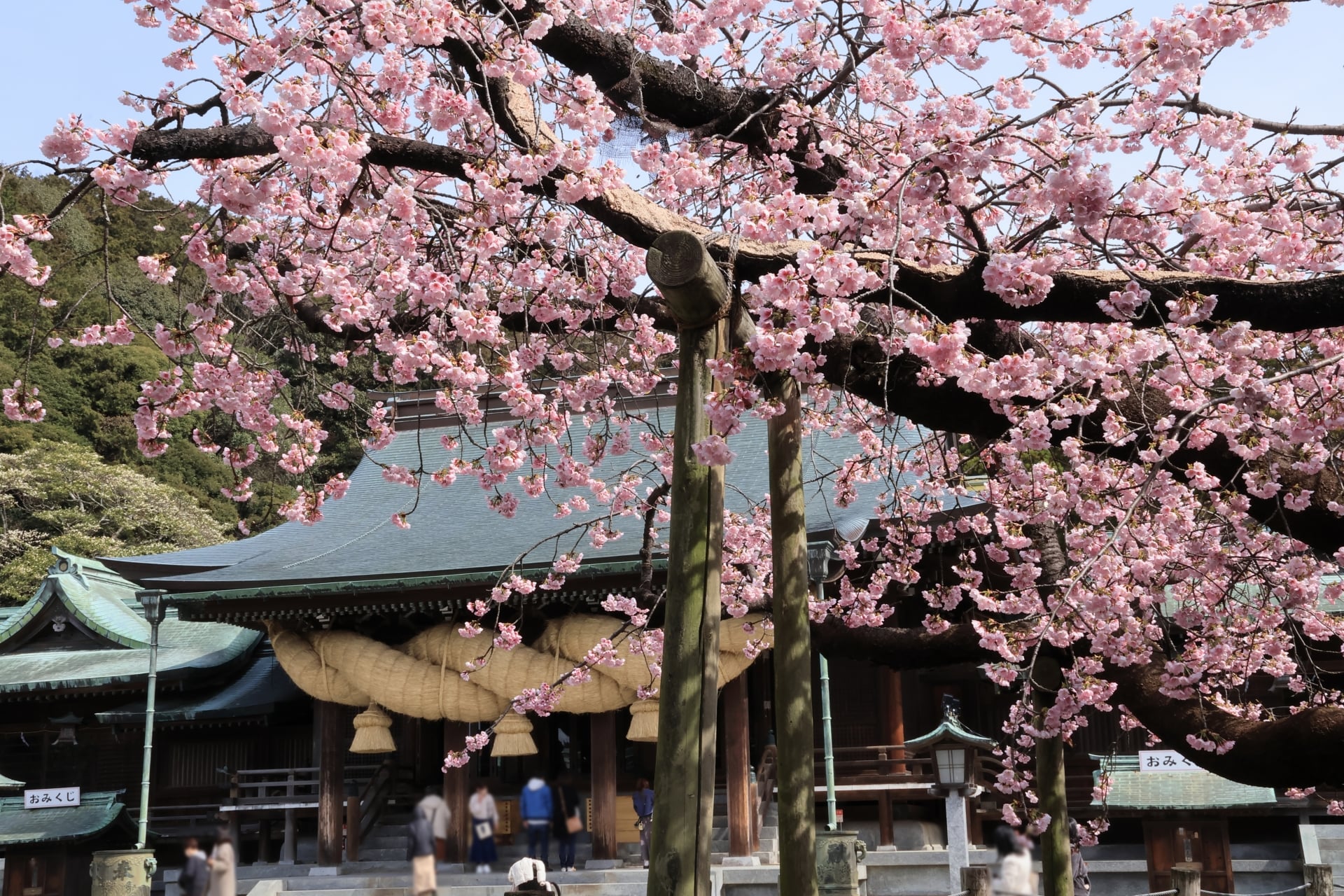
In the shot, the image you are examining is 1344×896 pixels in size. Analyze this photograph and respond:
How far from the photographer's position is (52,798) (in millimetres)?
14945

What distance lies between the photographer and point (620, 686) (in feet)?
43.0

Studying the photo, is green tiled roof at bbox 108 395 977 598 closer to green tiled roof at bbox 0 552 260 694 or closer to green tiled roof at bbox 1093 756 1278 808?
green tiled roof at bbox 0 552 260 694

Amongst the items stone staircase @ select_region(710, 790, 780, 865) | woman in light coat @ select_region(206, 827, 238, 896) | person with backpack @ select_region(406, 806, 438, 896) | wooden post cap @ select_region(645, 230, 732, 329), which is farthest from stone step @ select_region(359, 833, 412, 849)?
person with backpack @ select_region(406, 806, 438, 896)

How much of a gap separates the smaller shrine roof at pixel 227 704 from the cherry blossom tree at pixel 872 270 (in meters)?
10.4

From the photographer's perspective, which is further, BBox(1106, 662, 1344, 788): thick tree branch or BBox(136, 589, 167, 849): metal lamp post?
BBox(136, 589, 167, 849): metal lamp post

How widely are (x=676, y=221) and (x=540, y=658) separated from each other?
957 centimetres

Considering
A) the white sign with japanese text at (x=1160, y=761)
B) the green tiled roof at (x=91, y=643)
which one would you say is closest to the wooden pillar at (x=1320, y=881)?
the white sign with japanese text at (x=1160, y=761)

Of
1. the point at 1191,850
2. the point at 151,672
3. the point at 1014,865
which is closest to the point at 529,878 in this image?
the point at 1014,865

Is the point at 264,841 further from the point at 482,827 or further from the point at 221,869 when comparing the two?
the point at 221,869

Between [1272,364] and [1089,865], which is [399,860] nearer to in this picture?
[1089,865]

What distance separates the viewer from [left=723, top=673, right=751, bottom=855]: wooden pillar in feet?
41.3

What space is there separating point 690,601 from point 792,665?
30.8 inches

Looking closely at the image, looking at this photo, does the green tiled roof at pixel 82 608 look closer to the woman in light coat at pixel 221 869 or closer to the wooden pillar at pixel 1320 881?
the wooden pillar at pixel 1320 881

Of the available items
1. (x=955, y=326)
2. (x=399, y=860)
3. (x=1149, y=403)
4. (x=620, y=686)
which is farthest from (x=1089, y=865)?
(x=955, y=326)
